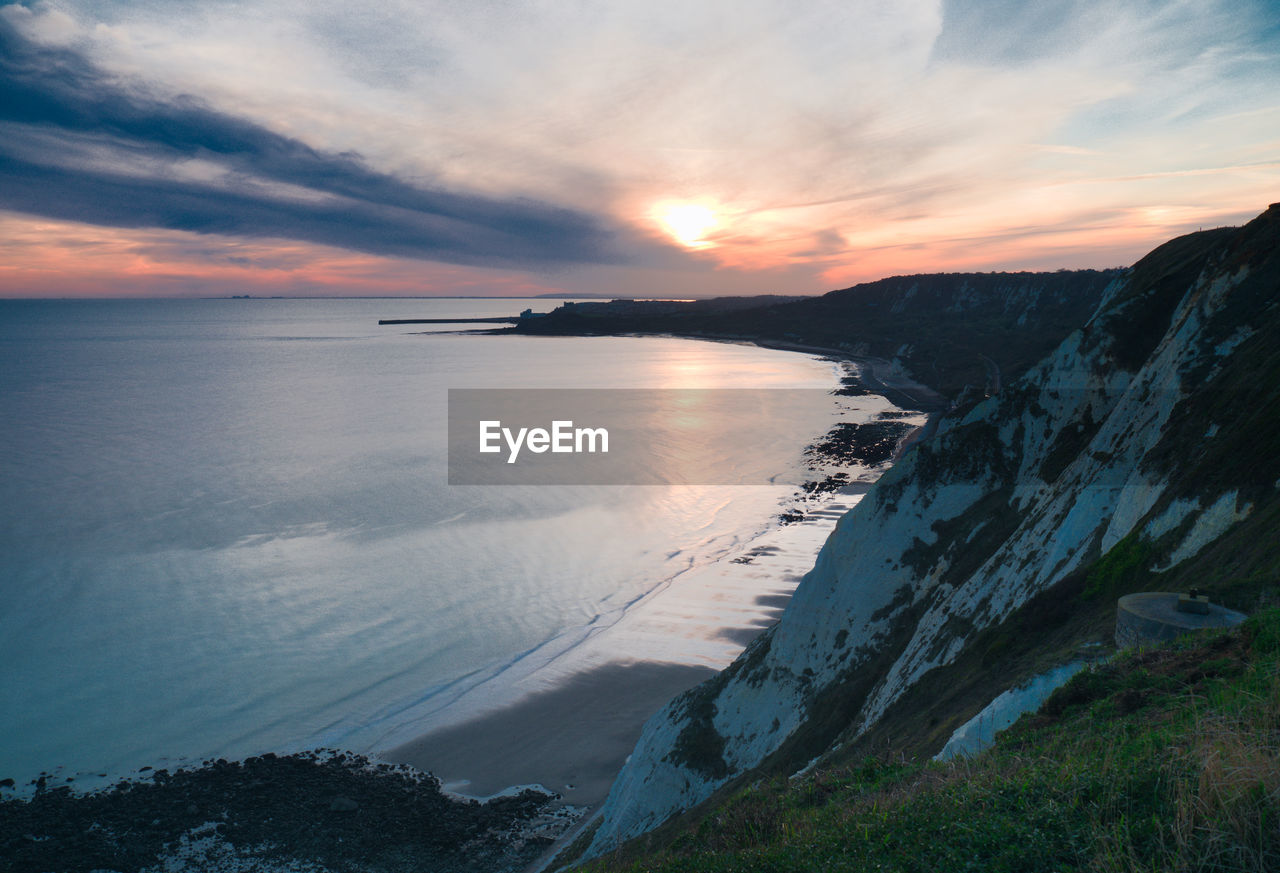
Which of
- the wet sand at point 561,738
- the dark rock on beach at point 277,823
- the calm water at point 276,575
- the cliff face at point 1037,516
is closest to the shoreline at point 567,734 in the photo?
the wet sand at point 561,738

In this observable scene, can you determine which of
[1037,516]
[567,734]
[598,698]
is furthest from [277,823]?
[1037,516]

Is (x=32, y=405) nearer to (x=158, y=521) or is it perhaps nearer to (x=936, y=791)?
(x=158, y=521)

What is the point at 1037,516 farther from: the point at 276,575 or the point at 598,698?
the point at 276,575

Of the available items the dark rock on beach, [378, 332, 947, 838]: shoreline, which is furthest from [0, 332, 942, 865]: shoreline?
the dark rock on beach

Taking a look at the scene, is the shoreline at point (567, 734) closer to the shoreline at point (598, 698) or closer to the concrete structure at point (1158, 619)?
the shoreline at point (598, 698)

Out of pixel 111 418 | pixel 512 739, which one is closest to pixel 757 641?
pixel 512 739

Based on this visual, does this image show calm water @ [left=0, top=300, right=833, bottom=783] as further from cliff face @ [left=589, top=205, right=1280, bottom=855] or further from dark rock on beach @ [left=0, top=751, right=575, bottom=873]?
cliff face @ [left=589, top=205, right=1280, bottom=855]
